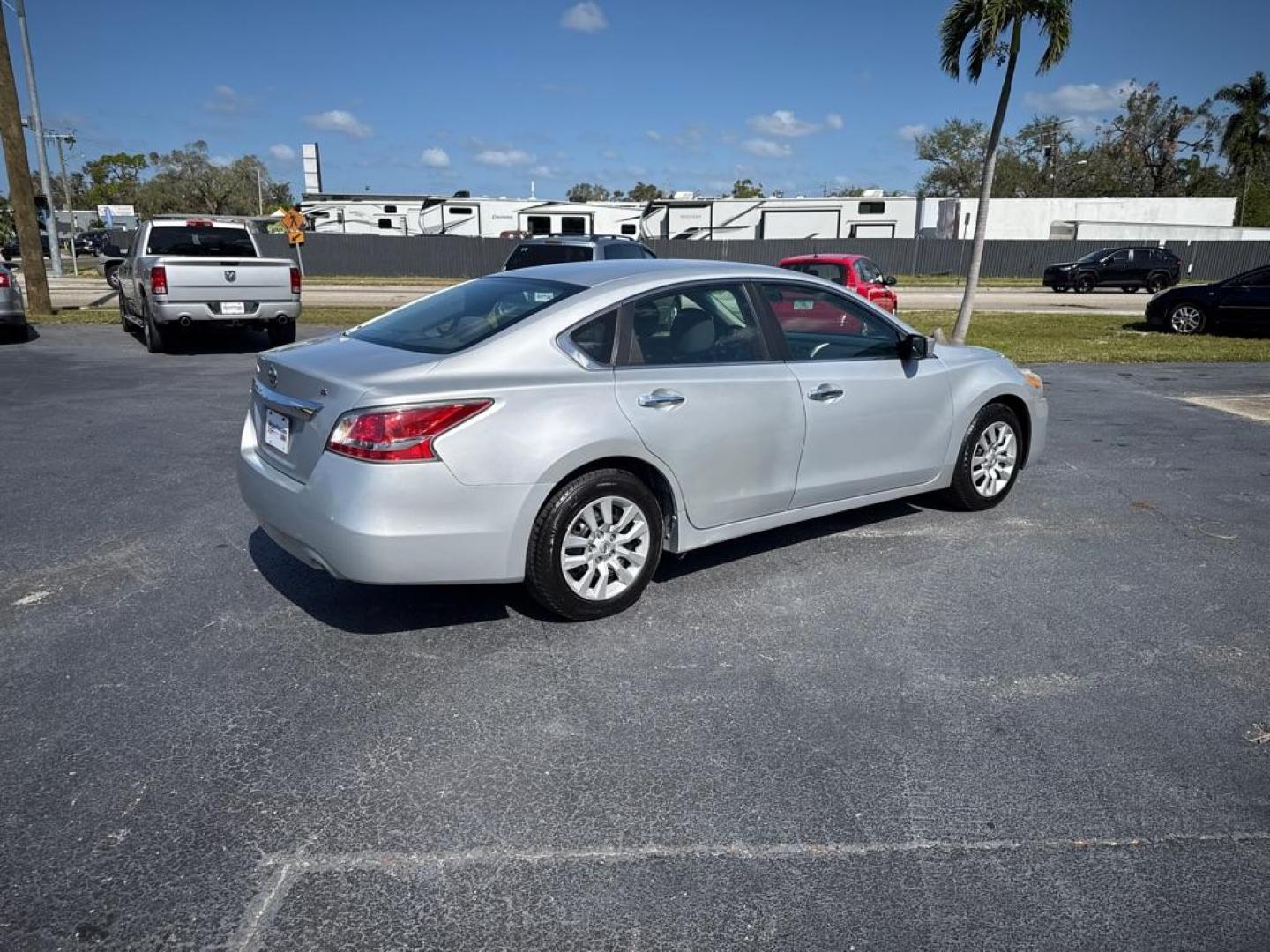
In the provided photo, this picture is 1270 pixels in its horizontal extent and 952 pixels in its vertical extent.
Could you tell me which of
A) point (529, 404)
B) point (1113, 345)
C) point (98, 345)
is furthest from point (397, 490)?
point (1113, 345)

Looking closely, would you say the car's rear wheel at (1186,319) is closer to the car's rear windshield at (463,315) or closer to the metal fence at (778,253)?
the car's rear windshield at (463,315)

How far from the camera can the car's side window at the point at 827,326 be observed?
483 centimetres

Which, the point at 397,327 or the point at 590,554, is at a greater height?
the point at 397,327

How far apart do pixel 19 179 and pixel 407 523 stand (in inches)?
678

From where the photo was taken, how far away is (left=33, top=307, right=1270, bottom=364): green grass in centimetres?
1432

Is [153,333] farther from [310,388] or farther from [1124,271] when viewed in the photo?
[1124,271]

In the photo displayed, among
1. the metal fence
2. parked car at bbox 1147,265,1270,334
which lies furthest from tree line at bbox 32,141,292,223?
parked car at bbox 1147,265,1270,334

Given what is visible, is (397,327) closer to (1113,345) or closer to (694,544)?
(694,544)

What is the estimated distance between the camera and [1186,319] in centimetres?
1808

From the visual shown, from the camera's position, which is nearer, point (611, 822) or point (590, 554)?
point (611, 822)

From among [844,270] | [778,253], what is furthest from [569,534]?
[778,253]

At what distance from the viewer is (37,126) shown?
3453 centimetres

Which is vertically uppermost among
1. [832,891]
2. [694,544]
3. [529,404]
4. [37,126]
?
[37,126]

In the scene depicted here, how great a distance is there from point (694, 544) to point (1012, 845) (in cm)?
206
